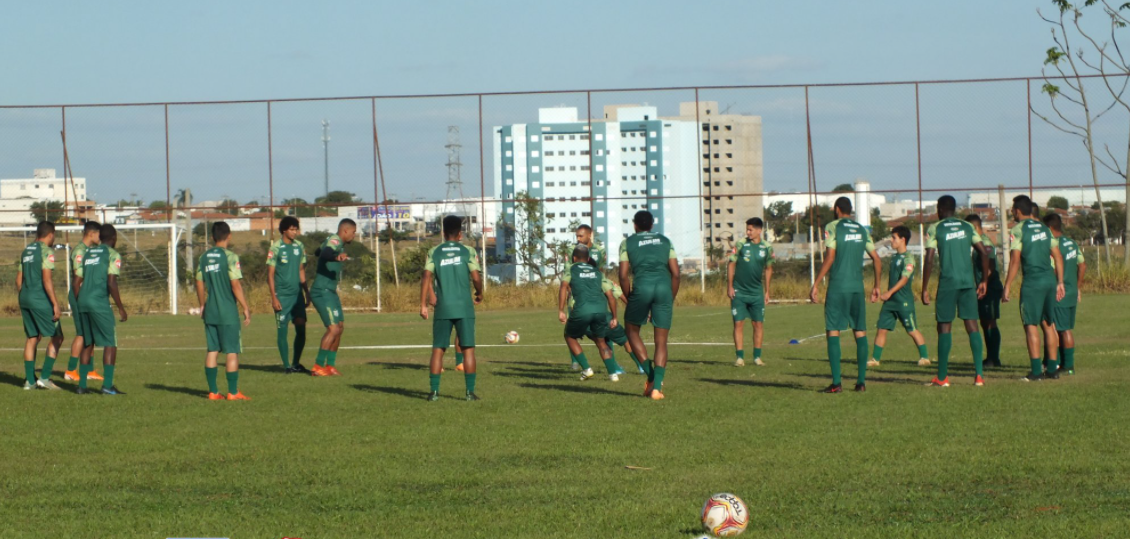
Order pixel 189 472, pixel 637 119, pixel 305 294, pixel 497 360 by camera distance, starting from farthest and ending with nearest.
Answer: pixel 637 119 < pixel 497 360 < pixel 305 294 < pixel 189 472

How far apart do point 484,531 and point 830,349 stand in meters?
7.05

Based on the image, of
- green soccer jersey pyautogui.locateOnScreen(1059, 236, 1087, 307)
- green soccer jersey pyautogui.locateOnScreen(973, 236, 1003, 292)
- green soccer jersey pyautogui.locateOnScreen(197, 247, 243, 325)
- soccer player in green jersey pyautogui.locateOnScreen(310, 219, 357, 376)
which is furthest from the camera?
soccer player in green jersey pyautogui.locateOnScreen(310, 219, 357, 376)

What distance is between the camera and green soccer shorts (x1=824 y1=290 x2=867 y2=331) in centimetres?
1232

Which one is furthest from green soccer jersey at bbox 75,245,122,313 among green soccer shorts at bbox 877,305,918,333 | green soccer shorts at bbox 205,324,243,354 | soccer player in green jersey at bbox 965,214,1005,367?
soccer player in green jersey at bbox 965,214,1005,367

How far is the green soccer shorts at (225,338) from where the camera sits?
1266 cm

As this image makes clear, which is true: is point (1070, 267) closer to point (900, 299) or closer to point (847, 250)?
point (900, 299)

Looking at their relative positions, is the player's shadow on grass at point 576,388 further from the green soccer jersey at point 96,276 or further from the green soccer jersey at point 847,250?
the green soccer jersey at point 96,276

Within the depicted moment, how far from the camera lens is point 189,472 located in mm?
8164

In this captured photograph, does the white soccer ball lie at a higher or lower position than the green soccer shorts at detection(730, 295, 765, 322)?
lower

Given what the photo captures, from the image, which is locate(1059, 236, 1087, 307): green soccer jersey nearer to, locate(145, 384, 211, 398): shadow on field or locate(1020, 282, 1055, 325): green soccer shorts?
locate(1020, 282, 1055, 325): green soccer shorts

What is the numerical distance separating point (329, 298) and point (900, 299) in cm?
753

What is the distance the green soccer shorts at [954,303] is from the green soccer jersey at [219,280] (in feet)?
24.3

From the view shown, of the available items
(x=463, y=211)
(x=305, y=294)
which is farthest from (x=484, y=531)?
(x=463, y=211)

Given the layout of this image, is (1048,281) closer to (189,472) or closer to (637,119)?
(189,472)
